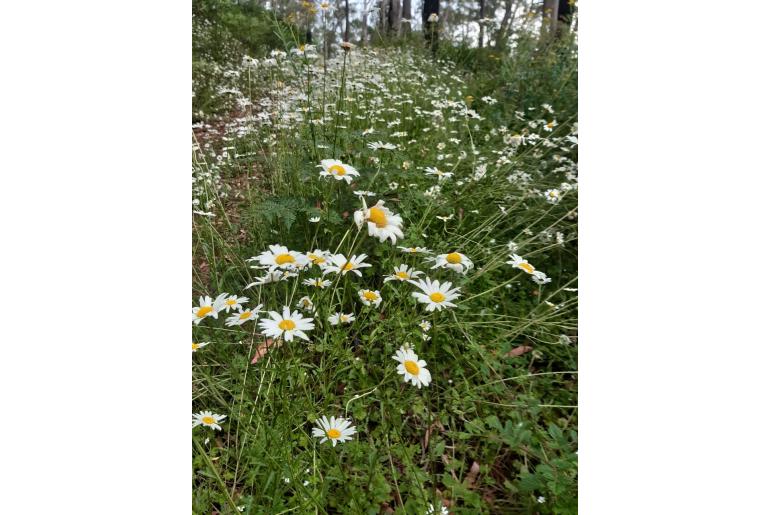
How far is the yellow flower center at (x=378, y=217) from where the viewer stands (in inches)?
25.7

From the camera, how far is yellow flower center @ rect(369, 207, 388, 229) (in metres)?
0.65

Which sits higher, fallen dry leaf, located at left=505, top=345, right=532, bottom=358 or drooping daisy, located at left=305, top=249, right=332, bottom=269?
drooping daisy, located at left=305, top=249, right=332, bottom=269

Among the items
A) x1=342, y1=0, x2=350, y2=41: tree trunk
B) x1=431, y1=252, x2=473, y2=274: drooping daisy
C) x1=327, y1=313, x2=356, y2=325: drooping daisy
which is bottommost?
x1=327, y1=313, x2=356, y2=325: drooping daisy

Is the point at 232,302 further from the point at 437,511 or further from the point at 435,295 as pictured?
the point at 437,511

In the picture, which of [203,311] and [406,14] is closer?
[203,311]

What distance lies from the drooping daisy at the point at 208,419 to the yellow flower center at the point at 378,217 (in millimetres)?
439

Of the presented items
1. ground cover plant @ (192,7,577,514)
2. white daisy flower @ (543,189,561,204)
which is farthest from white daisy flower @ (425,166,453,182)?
white daisy flower @ (543,189,561,204)

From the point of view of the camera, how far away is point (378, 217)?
0.66 m

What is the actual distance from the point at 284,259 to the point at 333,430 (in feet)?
0.98

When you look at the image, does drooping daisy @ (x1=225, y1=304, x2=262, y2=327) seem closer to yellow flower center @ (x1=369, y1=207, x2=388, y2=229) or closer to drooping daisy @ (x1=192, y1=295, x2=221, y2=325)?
drooping daisy @ (x1=192, y1=295, x2=221, y2=325)

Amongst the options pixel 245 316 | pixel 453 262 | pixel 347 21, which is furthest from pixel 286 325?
pixel 347 21

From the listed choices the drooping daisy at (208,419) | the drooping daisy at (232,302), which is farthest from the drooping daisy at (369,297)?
the drooping daisy at (208,419)

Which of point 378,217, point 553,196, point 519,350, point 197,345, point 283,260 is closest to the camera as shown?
point 378,217
